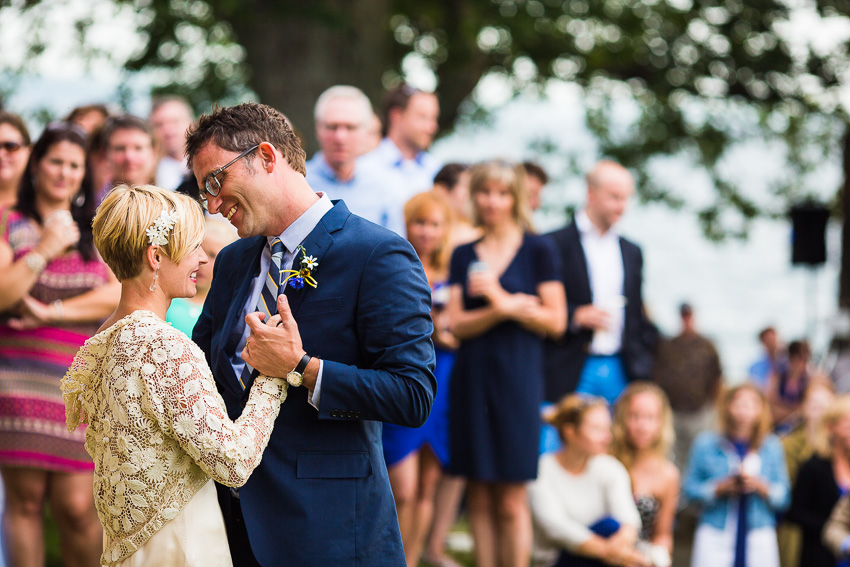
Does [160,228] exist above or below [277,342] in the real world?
above

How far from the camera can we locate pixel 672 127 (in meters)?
16.2

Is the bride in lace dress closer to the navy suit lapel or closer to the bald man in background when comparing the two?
the navy suit lapel

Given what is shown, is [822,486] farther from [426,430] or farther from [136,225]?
[136,225]

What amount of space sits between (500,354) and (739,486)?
2.02m

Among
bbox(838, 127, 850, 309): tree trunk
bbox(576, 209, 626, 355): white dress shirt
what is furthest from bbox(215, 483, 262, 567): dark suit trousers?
bbox(838, 127, 850, 309): tree trunk

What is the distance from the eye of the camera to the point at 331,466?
2.95 m

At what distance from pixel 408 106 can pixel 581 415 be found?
2.36m

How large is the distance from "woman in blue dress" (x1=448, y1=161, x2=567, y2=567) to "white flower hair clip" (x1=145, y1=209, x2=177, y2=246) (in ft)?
8.99

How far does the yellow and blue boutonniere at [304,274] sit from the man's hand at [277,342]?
0.32ft

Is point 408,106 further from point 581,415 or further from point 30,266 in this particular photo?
point 30,266

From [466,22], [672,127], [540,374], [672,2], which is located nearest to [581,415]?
[540,374]

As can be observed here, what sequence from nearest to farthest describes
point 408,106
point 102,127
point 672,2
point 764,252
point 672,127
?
point 102,127, point 408,106, point 672,2, point 672,127, point 764,252

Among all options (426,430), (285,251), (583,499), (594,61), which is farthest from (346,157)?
(594,61)

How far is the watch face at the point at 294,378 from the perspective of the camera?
2871 millimetres
